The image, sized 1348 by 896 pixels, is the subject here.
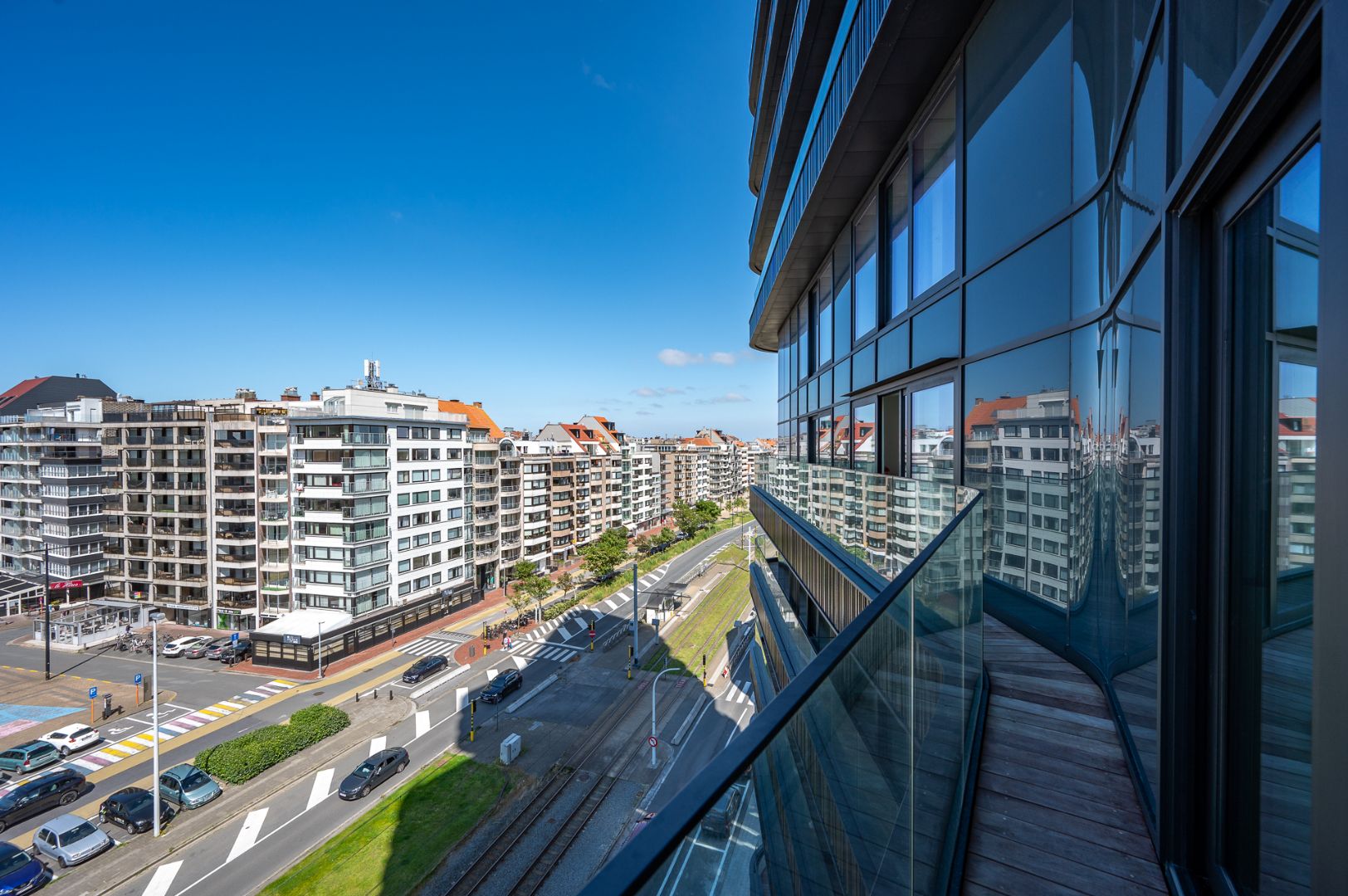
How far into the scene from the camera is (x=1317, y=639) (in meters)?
1.36

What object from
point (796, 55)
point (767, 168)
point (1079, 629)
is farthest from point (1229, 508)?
point (767, 168)

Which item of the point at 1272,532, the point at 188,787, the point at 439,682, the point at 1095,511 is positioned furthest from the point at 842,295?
the point at 439,682

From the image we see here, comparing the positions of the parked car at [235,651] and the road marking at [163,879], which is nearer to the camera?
the road marking at [163,879]

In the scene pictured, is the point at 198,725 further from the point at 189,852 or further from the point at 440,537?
the point at 440,537

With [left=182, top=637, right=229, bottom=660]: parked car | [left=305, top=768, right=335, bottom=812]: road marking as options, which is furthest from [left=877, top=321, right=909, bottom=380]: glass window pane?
[left=182, top=637, right=229, bottom=660]: parked car

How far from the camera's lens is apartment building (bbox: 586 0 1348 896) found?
1.48 meters

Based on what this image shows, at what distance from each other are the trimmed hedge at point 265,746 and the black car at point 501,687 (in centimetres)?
612

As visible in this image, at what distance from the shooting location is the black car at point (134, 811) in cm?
1788

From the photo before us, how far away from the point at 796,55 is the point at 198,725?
113ft

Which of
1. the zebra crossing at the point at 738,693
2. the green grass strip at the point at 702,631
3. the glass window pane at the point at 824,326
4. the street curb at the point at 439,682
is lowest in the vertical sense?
the zebra crossing at the point at 738,693

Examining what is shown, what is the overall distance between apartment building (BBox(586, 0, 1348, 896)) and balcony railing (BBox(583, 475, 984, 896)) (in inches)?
0.6

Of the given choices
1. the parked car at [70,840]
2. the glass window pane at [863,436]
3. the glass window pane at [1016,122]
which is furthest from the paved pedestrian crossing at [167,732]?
the glass window pane at [1016,122]

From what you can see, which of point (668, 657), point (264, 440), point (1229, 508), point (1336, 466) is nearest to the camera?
point (1336, 466)

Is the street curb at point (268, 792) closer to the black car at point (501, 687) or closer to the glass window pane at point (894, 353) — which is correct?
the black car at point (501, 687)
